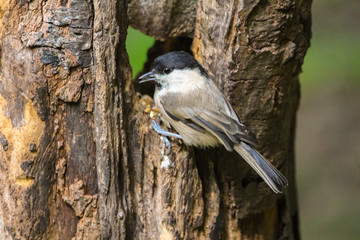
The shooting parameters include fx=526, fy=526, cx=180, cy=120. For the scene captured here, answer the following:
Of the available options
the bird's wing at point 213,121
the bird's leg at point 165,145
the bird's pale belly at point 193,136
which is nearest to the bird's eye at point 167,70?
the bird's wing at point 213,121

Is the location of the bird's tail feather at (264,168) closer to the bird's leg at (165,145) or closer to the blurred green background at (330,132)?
the bird's leg at (165,145)

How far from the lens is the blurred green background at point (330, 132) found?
6246 mm

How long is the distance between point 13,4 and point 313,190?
15.3ft

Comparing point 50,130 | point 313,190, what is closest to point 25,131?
point 50,130

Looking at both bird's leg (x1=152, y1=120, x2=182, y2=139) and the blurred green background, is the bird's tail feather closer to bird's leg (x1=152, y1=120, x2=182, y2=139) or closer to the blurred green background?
bird's leg (x1=152, y1=120, x2=182, y2=139)

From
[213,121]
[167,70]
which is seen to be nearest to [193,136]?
[213,121]

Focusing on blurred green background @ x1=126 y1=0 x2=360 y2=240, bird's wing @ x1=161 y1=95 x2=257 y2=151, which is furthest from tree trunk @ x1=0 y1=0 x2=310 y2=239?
blurred green background @ x1=126 y1=0 x2=360 y2=240

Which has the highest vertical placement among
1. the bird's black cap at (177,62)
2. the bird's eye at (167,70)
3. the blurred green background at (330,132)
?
the bird's black cap at (177,62)

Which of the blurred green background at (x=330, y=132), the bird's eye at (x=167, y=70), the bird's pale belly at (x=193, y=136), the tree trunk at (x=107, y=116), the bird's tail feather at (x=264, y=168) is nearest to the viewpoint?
the tree trunk at (x=107, y=116)

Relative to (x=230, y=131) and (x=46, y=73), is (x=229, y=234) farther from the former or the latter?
(x=46, y=73)

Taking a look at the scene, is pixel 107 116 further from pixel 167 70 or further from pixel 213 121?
pixel 213 121

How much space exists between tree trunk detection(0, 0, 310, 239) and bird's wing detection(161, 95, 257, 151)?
0.15m

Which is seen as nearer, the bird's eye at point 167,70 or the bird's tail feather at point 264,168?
the bird's tail feather at point 264,168

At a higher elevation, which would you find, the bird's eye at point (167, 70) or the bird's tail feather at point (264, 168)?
the bird's eye at point (167, 70)
